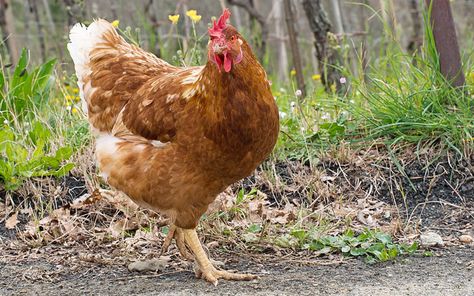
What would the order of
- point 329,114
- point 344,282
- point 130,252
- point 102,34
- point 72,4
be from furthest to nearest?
1. point 72,4
2. point 329,114
3. point 102,34
4. point 130,252
5. point 344,282

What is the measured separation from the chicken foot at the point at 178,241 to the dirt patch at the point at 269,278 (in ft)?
0.28

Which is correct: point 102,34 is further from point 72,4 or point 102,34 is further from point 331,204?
point 72,4

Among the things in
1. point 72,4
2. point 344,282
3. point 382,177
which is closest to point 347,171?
point 382,177

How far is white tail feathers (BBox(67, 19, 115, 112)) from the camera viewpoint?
15.6ft

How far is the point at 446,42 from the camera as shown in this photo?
539cm

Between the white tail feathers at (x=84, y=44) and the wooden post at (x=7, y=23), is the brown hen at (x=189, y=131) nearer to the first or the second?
the white tail feathers at (x=84, y=44)

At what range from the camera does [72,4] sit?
26.2 ft

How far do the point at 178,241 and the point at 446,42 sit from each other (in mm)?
2483

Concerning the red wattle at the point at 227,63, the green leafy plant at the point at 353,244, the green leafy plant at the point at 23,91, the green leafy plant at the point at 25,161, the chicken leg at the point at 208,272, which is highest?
the red wattle at the point at 227,63

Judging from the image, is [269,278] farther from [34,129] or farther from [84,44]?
[34,129]

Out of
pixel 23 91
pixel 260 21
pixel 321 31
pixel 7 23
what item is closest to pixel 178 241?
pixel 23 91

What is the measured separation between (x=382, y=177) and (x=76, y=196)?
7.01ft

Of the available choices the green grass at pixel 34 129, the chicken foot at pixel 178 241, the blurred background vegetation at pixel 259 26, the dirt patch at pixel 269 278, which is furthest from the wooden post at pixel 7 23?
the chicken foot at pixel 178 241

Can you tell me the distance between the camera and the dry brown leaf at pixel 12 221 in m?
4.91
